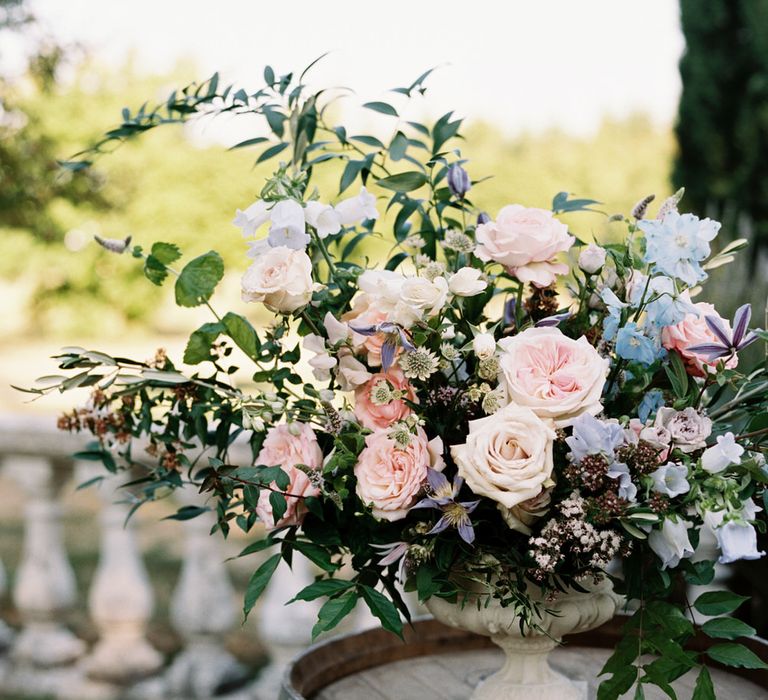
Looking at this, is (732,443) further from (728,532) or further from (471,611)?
(471,611)

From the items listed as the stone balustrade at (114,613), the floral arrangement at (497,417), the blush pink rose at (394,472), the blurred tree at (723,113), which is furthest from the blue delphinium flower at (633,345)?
the blurred tree at (723,113)

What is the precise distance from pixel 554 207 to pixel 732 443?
0.43 m

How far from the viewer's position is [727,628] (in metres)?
1.00

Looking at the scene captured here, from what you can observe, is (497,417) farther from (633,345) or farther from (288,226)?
(288,226)

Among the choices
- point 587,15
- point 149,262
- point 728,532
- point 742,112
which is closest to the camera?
point 728,532

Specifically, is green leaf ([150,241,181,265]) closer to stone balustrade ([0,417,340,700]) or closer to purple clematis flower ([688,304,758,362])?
Answer: purple clematis flower ([688,304,758,362])

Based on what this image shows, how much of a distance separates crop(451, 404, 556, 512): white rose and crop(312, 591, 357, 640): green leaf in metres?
0.20

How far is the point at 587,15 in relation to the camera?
18031 mm

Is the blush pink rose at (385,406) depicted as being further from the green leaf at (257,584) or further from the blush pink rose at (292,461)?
the green leaf at (257,584)

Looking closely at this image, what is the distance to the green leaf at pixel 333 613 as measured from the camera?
3.26 feet

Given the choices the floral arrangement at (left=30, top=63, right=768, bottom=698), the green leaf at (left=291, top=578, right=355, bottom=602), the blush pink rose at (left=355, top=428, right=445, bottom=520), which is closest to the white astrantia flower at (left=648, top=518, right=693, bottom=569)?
the floral arrangement at (left=30, top=63, right=768, bottom=698)

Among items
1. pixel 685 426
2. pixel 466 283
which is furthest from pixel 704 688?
pixel 466 283

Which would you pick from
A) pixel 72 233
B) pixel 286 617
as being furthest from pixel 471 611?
pixel 72 233

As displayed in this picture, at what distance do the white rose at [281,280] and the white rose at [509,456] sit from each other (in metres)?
0.25
